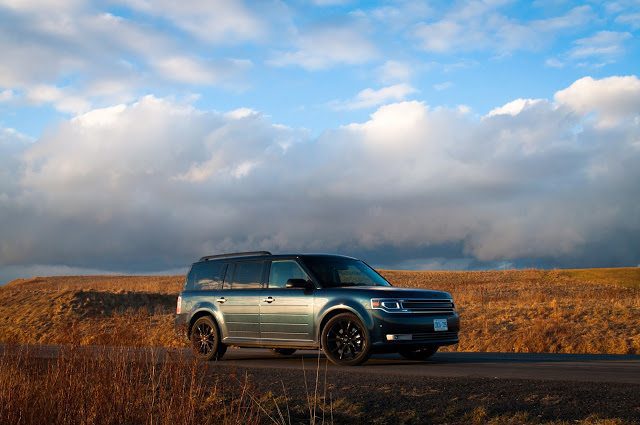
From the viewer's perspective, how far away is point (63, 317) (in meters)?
32.7

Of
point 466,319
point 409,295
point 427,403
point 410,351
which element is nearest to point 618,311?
point 466,319

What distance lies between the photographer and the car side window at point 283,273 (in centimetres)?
1413

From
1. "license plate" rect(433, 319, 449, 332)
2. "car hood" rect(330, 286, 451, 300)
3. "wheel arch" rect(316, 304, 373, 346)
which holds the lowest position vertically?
"license plate" rect(433, 319, 449, 332)

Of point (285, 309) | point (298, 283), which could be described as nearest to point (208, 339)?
point (285, 309)

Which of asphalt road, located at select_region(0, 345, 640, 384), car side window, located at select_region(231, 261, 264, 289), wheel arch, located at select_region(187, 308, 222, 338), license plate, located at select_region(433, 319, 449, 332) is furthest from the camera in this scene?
wheel arch, located at select_region(187, 308, 222, 338)

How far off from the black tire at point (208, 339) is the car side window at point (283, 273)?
1.63 meters

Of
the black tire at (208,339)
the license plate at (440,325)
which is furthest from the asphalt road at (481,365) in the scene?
the license plate at (440,325)

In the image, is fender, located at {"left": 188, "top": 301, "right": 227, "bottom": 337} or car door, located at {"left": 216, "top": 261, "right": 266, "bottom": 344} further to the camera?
fender, located at {"left": 188, "top": 301, "right": 227, "bottom": 337}

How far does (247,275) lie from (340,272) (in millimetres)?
1836

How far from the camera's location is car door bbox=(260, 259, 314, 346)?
13567 millimetres

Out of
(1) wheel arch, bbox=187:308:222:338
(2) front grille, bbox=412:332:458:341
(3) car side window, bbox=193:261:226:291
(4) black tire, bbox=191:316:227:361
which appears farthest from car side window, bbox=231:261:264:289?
(2) front grille, bbox=412:332:458:341

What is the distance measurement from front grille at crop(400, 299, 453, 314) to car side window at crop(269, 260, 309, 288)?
2006mm

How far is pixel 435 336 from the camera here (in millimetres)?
13352

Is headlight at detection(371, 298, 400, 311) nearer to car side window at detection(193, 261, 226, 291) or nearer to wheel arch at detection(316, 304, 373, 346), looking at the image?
wheel arch at detection(316, 304, 373, 346)
